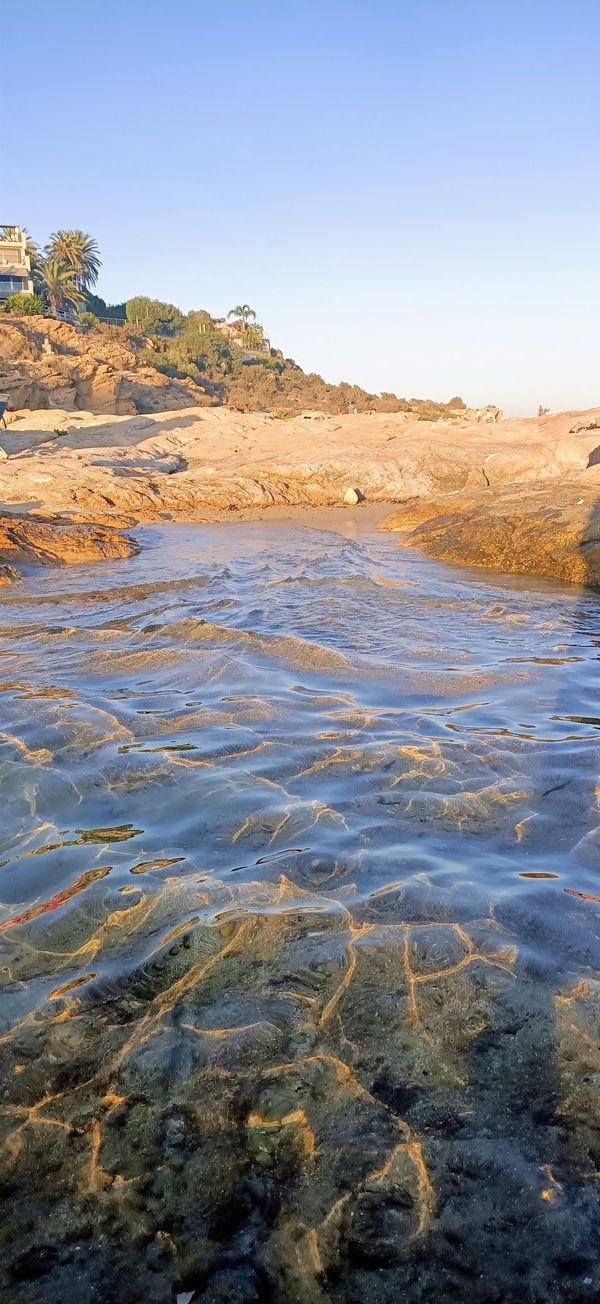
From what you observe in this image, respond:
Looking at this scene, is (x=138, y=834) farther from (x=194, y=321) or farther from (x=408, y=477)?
(x=194, y=321)

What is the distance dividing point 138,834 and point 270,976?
40.5 inches

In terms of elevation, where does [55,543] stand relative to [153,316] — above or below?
below

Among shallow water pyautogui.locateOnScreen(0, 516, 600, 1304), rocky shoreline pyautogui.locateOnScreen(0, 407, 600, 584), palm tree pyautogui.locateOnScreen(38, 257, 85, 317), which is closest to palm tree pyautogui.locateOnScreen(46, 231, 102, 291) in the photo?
palm tree pyautogui.locateOnScreen(38, 257, 85, 317)

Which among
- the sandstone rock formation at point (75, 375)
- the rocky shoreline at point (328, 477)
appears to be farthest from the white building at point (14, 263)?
the rocky shoreline at point (328, 477)

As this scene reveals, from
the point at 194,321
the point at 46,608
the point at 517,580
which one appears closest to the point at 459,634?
the point at 517,580

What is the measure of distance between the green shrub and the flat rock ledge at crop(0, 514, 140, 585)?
3171 cm

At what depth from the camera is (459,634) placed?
6.56 metres

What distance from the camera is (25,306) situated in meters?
38.9

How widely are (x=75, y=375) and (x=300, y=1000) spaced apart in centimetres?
3273

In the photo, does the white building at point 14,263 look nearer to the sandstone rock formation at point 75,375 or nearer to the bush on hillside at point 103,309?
the bush on hillside at point 103,309

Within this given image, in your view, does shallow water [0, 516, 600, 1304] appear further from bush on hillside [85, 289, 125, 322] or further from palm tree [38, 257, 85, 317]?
bush on hillside [85, 289, 125, 322]

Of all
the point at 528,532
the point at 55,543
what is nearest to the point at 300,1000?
the point at 528,532

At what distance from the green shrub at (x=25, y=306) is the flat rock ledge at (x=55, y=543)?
1249 inches

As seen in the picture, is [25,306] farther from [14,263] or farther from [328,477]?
[328,477]
